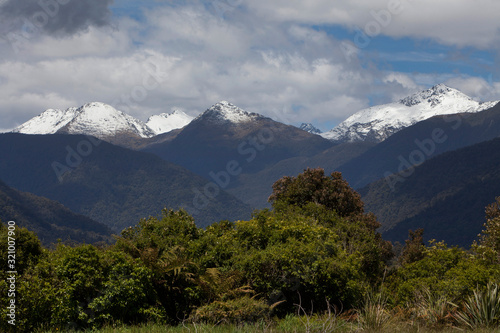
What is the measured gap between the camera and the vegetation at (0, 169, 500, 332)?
14.1 m

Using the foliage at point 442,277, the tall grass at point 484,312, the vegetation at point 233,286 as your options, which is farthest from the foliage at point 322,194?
the tall grass at point 484,312

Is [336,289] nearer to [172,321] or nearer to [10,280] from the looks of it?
[172,321]

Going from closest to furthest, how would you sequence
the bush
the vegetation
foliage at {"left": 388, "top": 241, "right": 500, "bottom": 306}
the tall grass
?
the tall grass → the vegetation → the bush → foliage at {"left": 388, "top": 241, "right": 500, "bottom": 306}

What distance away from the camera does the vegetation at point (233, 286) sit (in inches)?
556

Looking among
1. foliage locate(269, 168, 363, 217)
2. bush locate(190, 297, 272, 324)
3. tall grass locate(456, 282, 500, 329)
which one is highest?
foliage locate(269, 168, 363, 217)

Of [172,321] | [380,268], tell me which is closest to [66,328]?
[172,321]

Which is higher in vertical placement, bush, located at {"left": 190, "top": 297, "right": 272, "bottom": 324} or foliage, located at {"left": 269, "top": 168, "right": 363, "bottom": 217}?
foliage, located at {"left": 269, "top": 168, "right": 363, "bottom": 217}

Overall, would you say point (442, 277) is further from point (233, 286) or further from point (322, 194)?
point (322, 194)

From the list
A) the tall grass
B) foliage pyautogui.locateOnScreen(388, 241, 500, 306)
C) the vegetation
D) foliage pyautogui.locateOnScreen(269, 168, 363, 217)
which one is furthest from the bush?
foliage pyautogui.locateOnScreen(269, 168, 363, 217)

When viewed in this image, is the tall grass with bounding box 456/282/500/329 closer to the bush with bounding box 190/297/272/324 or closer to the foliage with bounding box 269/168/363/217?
the bush with bounding box 190/297/272/324

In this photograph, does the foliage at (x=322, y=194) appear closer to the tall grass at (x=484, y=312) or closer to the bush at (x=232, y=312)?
the bush at (x=232, y=312)

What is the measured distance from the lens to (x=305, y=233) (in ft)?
70.0

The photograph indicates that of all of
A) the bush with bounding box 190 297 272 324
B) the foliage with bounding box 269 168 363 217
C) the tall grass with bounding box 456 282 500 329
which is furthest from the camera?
the foliage with bounding box 269 168 363 217

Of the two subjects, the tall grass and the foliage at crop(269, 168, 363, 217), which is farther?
the foliage at crop(269, 168, 363, 217)
